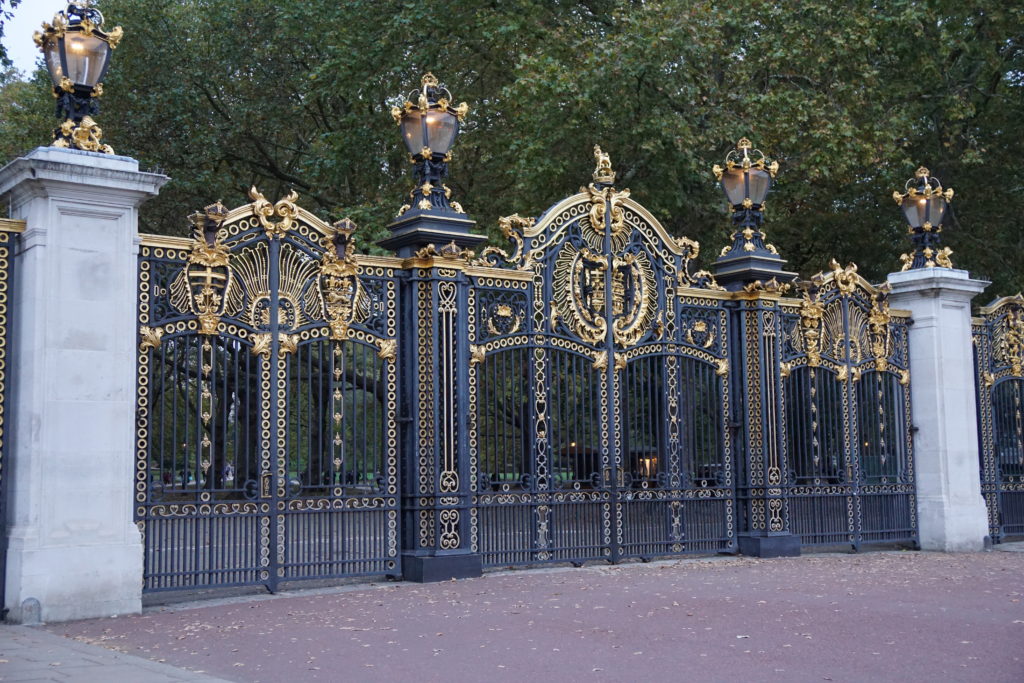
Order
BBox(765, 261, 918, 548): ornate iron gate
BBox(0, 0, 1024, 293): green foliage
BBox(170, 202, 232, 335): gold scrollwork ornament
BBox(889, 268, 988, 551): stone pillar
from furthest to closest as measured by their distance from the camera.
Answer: BBox(0, 0, 1024, 293): green foliage → BBox(889, 268, 988, 551): stone pillar → BBox(765, 261, 918, 548): ornate iron gate → BBox(170, 202, 232, 335): gold scrollwork ornament

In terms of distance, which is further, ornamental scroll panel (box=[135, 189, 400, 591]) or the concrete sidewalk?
ornamental scroll panel (box=[135, 189, 400, 591])

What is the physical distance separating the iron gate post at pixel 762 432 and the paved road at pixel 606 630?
1.82 meters

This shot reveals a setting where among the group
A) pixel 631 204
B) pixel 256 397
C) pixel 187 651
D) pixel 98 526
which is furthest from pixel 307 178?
pixel 187 651

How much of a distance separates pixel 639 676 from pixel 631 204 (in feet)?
24.4

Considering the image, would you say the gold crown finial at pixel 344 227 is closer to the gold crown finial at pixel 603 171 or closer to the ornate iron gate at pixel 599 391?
the ornate iron gate at pixel 599 391

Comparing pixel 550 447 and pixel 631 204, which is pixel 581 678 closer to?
pixel 550 447

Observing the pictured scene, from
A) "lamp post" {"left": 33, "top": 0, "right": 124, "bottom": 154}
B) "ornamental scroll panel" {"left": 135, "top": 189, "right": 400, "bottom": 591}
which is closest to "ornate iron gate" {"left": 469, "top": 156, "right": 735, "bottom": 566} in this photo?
"ornamental scroll panel" {"left": 135, "top": 189, "right": 400, "bottom": 591}

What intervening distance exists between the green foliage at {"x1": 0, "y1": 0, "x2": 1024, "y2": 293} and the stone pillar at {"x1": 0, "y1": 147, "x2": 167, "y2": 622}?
8602 millimetres

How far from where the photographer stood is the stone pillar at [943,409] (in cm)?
1506

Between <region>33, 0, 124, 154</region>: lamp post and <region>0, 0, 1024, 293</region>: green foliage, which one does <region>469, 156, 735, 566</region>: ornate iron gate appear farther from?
<region>0, 0, 1024, 293</region>: green foliage

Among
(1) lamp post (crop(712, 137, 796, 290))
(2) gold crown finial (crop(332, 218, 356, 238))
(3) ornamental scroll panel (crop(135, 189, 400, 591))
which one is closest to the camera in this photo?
(3) ornamental scroll panel (crop(135, 189, 400, 591))

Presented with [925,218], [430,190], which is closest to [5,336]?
[430,190]

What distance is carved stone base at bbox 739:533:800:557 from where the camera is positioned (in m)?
13.4

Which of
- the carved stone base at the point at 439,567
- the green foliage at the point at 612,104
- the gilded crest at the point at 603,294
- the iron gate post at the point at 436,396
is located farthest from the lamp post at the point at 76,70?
the green foliage at the point at 612,104
